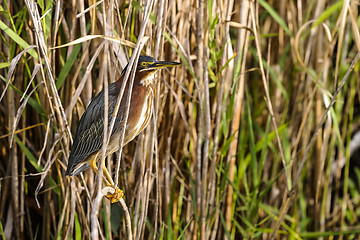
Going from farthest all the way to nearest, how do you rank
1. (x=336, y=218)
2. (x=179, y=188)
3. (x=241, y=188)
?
1. (x=336, y=218)
2. (x=241, y=188)
3. (x=179, y=188)

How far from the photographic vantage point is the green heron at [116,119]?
115 centimetres

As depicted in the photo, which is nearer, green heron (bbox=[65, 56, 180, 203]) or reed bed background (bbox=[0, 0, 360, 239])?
green heron (bbox=[65, 56, 180, 203])

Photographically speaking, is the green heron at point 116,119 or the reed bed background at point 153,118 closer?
the green heron at point 116,119

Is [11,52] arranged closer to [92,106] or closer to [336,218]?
[92,106]

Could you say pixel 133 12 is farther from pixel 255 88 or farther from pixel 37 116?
pixel 255 88

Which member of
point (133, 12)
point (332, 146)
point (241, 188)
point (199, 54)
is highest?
point (133, 12)

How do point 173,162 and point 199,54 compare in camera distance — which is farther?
point 173,162

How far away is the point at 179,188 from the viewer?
1.66 m

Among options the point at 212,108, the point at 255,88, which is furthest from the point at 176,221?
the point at 255,88

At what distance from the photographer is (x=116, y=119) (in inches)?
46.5

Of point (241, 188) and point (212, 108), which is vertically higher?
point (212, 108)

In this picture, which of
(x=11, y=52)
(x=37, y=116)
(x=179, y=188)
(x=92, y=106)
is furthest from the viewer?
(x=179, y=188)

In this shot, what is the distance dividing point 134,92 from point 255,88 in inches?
33.4

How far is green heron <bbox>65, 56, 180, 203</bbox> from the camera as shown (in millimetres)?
1150
